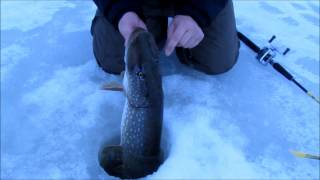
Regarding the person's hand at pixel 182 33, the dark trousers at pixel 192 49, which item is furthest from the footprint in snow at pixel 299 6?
the person's hand at pixel 182 33

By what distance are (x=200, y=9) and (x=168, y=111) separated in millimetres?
578

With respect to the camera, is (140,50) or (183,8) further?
(183,8)

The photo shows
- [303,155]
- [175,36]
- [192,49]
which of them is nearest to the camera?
[175,36]

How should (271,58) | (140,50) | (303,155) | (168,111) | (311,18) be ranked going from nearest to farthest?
(140,50)
(303,155)
(168,111)
(271,58)
(311,18)

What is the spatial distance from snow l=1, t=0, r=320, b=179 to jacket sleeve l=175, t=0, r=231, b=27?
44 centimetres

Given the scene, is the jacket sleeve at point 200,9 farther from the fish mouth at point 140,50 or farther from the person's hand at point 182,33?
the fish mouth at point 140,50

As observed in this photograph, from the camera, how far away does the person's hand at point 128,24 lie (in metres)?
1.98

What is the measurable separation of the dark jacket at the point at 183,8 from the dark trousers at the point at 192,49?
0.59ft

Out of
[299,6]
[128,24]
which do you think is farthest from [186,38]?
[299,6]

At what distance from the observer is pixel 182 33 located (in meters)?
1.96

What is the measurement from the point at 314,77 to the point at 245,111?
0.66 meters

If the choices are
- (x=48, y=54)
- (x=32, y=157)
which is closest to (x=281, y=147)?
(x=32, y=157)

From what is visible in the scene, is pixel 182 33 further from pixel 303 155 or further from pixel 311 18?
pixel 311 18

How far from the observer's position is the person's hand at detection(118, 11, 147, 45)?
6.49 ft
